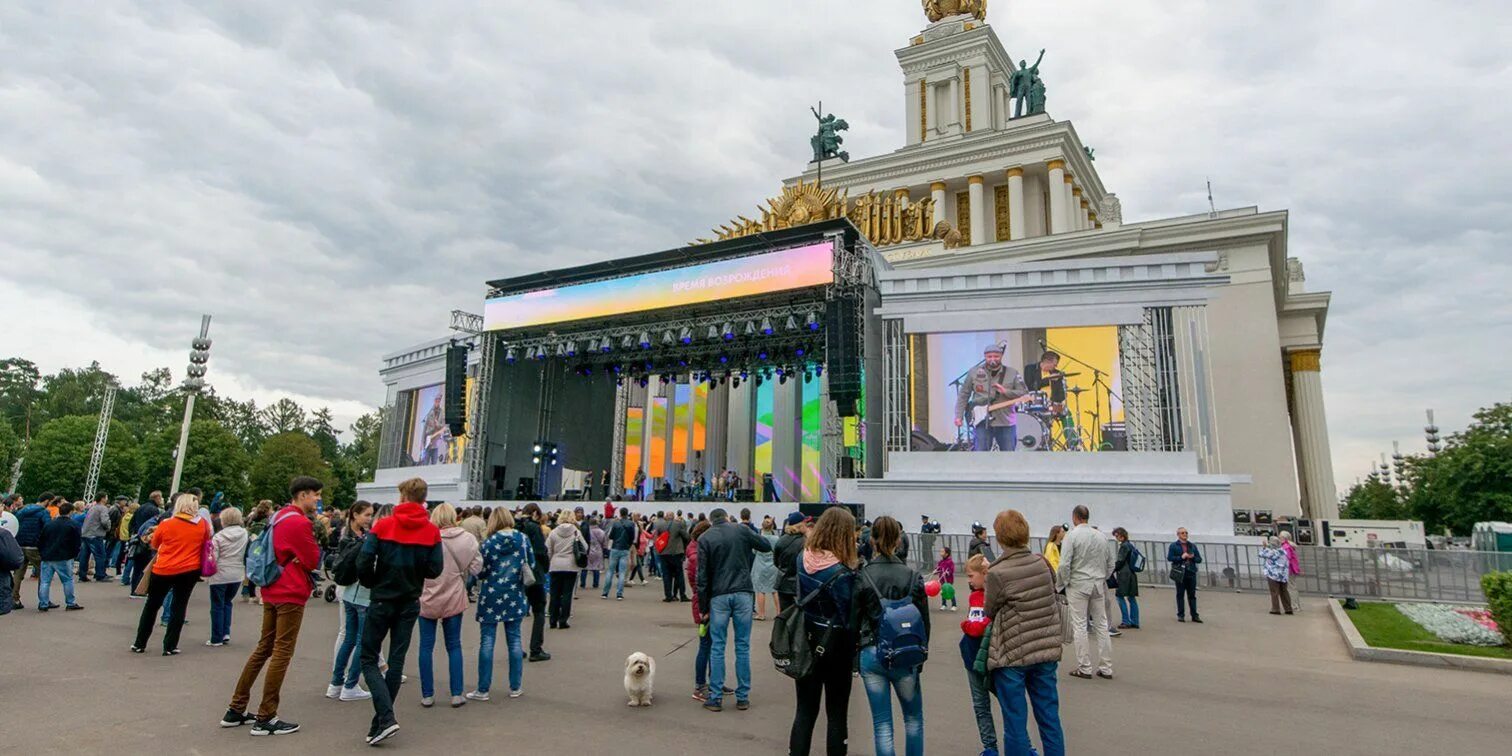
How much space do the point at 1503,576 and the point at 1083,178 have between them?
1518 inches

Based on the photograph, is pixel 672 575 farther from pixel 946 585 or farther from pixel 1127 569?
pixel 1127 569

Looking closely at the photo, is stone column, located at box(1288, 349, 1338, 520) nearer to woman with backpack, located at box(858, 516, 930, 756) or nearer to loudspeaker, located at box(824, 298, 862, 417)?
loudspeaker, located at box(824, 298, 862, 417)

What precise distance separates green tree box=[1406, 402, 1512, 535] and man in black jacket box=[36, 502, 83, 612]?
150 feet

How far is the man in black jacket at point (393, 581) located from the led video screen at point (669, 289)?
54.3 feet

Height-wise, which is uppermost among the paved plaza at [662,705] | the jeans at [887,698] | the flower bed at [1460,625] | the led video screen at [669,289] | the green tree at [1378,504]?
the led video screen at [669,289]

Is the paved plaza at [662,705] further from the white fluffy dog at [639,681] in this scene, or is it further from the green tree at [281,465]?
the green tree at [281,465]

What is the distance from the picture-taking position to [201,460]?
49.2 metres

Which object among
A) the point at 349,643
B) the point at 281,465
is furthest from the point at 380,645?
the point at 281,465

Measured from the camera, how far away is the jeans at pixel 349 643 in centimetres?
599

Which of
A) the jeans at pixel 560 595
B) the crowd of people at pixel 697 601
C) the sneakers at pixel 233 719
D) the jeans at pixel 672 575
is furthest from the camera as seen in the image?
the jeans at pixel 672 575

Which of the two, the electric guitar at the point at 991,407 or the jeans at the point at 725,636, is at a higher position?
the electric guitar at the point at 991,407

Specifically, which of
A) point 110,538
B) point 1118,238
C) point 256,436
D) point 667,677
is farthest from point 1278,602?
point 256,436

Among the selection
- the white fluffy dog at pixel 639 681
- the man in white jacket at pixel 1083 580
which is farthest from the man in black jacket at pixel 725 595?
the man in white jacket at pixel 1083 580

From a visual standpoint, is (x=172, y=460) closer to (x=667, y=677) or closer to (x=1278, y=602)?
(x=667, y=677)
